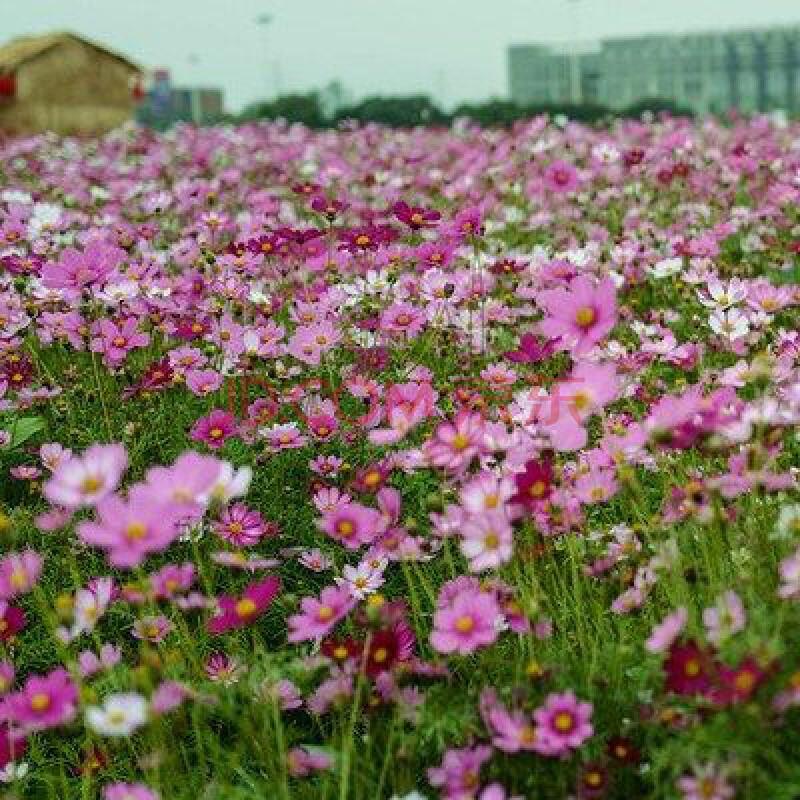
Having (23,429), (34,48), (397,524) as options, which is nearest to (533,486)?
(397,524)

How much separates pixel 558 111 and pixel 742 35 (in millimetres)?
52671

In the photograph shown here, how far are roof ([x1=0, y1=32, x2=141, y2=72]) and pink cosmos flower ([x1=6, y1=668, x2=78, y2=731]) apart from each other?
10.3m

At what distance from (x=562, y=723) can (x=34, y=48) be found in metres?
11.1

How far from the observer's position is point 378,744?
Answer: 5.04ft

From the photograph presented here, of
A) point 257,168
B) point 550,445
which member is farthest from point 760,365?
point 257,168

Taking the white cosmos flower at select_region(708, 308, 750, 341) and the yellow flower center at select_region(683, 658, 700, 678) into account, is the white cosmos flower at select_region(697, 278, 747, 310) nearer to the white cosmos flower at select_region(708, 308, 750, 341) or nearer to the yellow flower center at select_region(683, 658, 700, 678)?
the white cosmos flower at select_region(708, 308, 750, 341)

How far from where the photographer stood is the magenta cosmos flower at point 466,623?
141cm

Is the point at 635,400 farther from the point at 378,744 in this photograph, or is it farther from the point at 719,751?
the point at 719,751

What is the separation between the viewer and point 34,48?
1095 centimetres

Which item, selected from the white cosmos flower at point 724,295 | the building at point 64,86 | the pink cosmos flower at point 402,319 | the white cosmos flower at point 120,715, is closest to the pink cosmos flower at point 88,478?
the white cosmos flower at point 120,715

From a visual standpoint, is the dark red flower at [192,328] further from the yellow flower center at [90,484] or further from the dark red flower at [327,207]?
the yellow flower center at [90,484]

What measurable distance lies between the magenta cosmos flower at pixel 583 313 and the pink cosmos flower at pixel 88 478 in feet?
1.92

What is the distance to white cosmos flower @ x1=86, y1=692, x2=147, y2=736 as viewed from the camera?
48.4 inches

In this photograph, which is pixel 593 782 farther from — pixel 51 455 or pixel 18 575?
pixel 51 455
